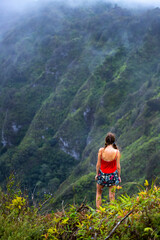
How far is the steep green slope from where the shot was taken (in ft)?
189

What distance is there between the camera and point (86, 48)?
129 meters

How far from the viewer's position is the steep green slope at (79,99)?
189 ft

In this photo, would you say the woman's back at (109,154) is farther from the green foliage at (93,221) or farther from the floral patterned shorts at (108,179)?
the green foliage at (93,221)

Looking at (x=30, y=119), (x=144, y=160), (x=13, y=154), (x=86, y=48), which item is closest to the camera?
(x=144, y=160)

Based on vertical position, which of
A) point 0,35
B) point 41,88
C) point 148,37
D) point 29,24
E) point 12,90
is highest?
point 0,35

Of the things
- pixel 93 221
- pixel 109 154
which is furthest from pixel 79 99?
pixel 93 221

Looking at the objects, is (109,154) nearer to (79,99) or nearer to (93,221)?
(93,221)

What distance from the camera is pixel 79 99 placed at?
337 feet

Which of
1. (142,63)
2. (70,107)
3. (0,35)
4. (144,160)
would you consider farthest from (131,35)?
(0,35)

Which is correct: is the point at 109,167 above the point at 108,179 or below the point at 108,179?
above

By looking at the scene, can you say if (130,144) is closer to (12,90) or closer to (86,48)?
(86,48)

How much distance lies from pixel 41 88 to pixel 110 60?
38.2m

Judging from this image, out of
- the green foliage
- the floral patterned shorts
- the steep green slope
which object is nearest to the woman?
the floral patterned shorts

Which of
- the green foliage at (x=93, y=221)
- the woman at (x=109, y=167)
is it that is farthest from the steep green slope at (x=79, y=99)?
the green foliage at (x=93, y=221)
